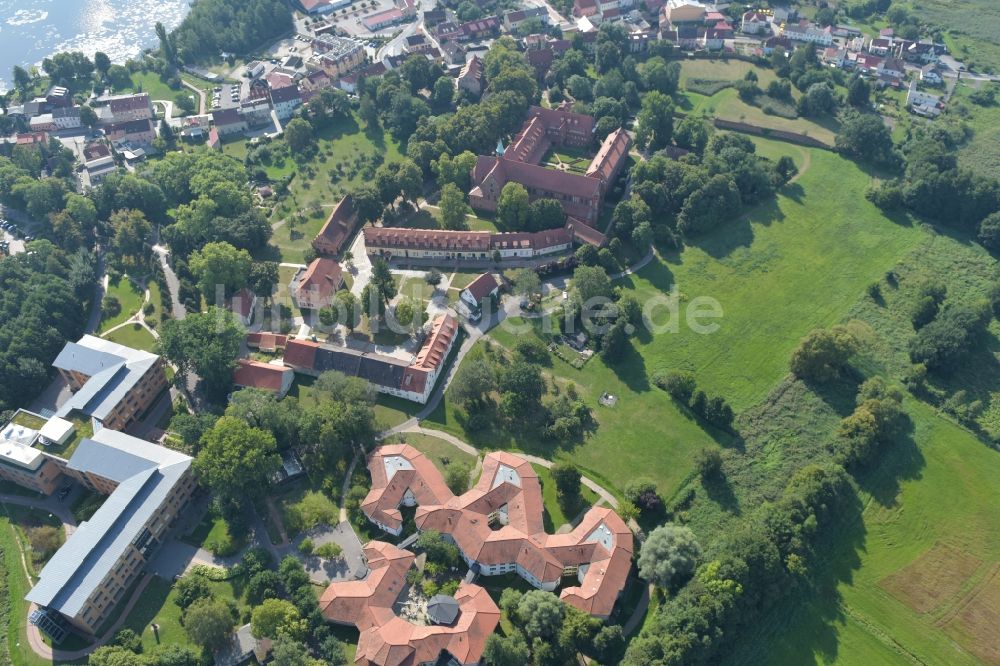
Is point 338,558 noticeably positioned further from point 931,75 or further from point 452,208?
point 931,75

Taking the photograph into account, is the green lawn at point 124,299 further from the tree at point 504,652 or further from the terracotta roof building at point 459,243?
the tree at point 504,652

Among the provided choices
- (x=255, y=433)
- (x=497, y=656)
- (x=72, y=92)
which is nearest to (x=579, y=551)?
(x=497, y=656)

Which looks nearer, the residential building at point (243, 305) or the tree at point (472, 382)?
the tree at point (472, 382)

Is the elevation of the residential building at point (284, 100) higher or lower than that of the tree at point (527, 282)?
higher

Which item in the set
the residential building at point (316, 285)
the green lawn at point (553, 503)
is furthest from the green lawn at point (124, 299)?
the green lawn at point (553, 503)

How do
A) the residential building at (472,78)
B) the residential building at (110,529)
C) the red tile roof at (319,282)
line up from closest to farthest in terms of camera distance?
1. the residential building at (110,529)
2. the red tile roof at (319,282)
3. the residential building at (472,78)

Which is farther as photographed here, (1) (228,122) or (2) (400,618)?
(1) (228,122)

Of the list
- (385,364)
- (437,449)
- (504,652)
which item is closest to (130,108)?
(385,364)
